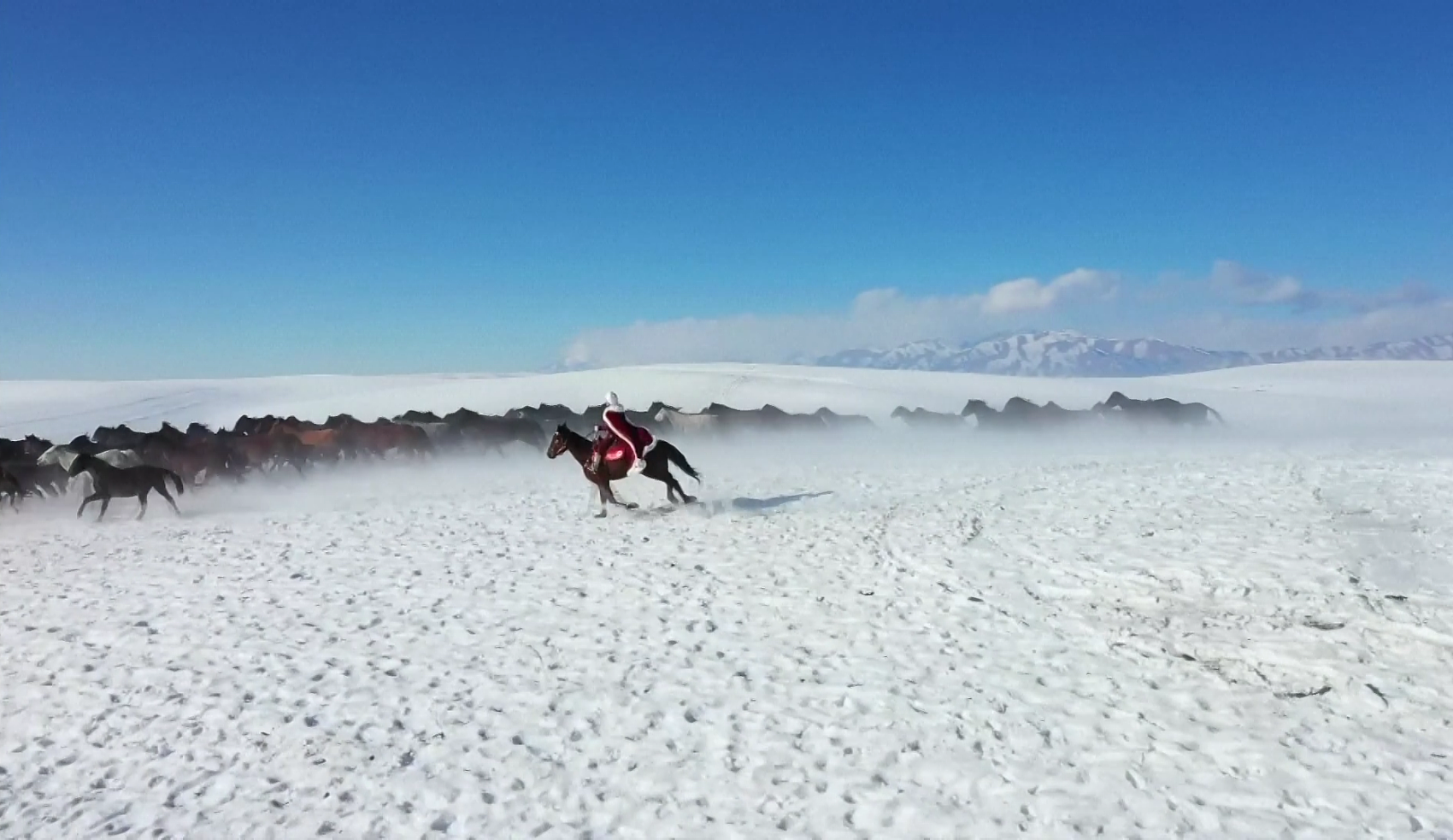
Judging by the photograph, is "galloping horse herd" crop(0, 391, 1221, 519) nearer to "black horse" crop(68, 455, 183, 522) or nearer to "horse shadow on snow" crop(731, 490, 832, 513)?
"black horse" crop(68, 455, 183, 522)

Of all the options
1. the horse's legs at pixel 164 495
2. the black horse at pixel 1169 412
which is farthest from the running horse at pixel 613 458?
the black horse at pixel 1169 412

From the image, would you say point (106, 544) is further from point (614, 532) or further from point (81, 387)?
point (81, 387)

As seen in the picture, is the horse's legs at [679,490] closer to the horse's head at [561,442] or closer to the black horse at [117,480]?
the horse's head at [561,442]

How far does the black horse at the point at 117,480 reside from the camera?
16.4m

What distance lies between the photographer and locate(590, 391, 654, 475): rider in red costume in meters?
14.8

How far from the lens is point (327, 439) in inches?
917

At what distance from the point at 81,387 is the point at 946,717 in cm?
8518

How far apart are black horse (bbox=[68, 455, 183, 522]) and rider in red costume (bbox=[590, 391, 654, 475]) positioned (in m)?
9.60

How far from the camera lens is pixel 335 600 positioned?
10.7 meters

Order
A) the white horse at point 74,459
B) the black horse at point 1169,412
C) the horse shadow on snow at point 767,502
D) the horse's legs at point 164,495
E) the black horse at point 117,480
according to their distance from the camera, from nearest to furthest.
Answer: the horse shadow on snow at point 767,502 → the black horse at point 117,480 → the horse's legs at point 164,495 → the white horse at point 74,459 → the black horse at point 1169,412

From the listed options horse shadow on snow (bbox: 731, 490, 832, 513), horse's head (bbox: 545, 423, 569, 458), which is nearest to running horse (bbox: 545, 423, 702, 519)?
horse's head (bbox: 545, 423, 569, 458)

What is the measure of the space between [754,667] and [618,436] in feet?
23.9

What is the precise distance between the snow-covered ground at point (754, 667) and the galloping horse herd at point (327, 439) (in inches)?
76.0

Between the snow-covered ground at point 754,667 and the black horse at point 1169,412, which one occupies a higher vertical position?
the black horse at point 1169,412
